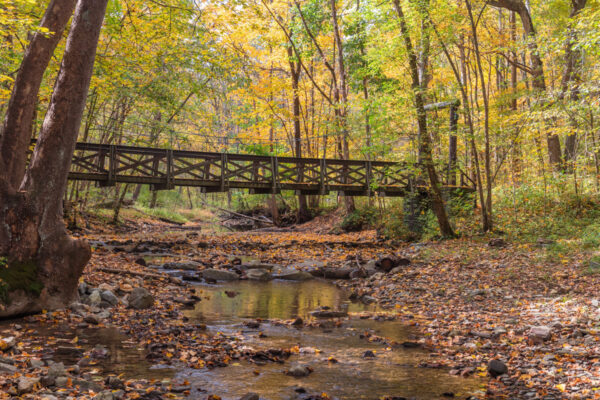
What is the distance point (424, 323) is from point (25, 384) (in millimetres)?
4957

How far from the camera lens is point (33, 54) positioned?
574 cm

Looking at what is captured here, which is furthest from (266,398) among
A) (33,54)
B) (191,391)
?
(33,54)

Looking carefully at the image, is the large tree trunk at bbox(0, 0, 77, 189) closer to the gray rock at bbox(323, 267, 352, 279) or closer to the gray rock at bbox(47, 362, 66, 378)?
the gray rock at bbox(47, 362, 66, 378)

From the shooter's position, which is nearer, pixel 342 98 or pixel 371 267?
pixel 371 267

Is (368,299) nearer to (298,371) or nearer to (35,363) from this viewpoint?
(298,371)

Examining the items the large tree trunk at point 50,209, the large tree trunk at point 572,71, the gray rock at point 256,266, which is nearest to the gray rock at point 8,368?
the large tree trunk at point 50,209

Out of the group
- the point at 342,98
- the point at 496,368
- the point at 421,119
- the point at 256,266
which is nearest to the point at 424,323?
the point at 496,368

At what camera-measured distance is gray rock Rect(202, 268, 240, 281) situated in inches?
380

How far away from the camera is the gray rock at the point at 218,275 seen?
966 centimetres

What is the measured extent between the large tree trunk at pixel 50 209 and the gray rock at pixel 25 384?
7.60 ft

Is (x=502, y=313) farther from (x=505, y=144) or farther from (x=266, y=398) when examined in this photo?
(x=505, y=144)

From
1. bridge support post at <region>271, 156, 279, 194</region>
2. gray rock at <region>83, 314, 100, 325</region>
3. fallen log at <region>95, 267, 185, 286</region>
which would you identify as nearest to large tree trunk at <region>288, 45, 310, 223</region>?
bridge support post at <region>271, 156, 279, 194</region>

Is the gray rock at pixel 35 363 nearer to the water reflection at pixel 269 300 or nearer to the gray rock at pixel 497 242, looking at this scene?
the water reflection at pixel 269 300

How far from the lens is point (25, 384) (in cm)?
296
